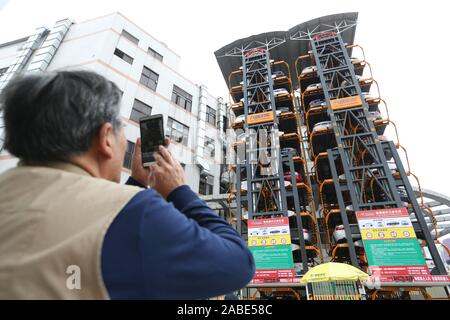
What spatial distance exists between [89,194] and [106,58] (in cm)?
1754

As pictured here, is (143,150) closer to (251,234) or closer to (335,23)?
(251,234)

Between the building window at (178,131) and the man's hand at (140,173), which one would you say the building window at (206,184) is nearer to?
the building window at (178,131)

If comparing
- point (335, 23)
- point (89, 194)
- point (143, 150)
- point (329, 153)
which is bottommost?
point (89, 194)

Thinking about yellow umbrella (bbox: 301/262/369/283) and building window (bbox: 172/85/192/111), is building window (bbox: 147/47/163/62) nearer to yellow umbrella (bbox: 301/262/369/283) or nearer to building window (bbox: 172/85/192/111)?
building window (bbox: 172/85/192/111)

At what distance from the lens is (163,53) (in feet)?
64.5

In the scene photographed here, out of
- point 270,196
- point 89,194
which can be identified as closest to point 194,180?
point 270,196

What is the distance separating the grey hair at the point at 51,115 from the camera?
97cm

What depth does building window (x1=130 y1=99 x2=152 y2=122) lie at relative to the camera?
49.9 feet

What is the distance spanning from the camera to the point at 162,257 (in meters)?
0.74

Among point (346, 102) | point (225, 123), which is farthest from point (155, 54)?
point (346, 102)

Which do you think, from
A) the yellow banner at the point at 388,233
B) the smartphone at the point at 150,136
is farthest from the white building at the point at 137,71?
the smartphone at the point at 150,136

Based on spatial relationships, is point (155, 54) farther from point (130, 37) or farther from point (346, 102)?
point (346, 102)

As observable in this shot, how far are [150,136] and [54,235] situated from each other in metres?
0.96

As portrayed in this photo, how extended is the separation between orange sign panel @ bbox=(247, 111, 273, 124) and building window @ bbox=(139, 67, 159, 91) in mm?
8420
